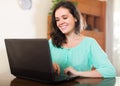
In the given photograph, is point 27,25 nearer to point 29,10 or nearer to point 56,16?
point 29,10

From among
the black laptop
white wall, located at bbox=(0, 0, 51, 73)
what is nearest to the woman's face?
the black laptop

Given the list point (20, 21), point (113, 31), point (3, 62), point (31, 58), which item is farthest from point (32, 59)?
point (113, 31)

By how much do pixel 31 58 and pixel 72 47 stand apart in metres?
0.51

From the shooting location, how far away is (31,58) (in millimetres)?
1123

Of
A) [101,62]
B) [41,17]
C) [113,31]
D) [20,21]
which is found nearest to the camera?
[101,62]

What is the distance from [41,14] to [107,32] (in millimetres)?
1655

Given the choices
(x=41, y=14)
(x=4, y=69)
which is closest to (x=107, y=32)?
(x=41, y=14)

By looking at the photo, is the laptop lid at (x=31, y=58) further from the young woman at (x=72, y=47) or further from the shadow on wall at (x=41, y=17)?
the shadow on wall at (x=41, y=17)

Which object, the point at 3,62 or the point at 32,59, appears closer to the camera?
the point at 32,59

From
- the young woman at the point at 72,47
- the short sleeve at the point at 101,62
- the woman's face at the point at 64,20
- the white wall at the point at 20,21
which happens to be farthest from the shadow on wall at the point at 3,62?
the short sleeve at the point at 101,62

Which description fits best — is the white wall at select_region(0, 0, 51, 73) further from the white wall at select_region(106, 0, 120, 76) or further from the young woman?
the white wall at select_region(106, 0, 120, 76)

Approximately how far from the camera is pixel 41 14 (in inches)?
102

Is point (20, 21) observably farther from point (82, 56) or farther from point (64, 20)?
point (82, 56)

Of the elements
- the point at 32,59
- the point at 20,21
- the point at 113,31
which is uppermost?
the point at 20,21
